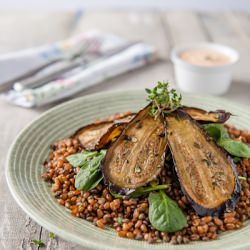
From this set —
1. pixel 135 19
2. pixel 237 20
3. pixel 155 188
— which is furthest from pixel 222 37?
pixel 155 188

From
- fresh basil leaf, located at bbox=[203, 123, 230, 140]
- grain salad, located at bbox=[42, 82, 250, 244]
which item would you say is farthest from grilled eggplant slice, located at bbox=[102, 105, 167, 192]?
fresh basil leaf, located at bbox=[203, 123, 230, 140]

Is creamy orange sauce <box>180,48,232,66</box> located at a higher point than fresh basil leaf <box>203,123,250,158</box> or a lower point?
higher

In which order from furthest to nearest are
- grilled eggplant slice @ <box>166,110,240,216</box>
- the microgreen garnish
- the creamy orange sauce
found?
the creamy orange sauce → the microgreen garnish → grilled eggplant slice @ <box>166,110,240,216</box>

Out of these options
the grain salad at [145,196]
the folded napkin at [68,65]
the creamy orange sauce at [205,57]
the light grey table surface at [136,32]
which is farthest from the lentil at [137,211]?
the creamy orange sauce at [205,57]

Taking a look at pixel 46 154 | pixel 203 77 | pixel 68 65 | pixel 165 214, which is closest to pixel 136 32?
pixel 68 65

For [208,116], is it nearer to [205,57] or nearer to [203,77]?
[203,77]

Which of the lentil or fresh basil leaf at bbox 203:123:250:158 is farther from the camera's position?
fresh basil leaf at bbox 203:123:250:158

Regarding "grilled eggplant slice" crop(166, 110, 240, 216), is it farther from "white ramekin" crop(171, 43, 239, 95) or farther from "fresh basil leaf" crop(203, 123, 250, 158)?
"white ramekin" crop(171, 43, 239, 95)
